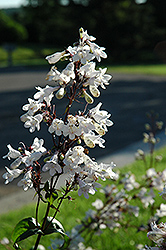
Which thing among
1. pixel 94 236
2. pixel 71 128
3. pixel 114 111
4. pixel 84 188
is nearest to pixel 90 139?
pixel 71 128

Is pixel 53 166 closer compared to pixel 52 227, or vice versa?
pixel 53 166

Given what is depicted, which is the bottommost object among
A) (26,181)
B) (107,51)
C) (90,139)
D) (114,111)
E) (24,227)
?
(24,227)

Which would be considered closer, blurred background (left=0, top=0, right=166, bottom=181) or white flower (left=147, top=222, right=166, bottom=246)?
white flower (left=147, top=222, right=166, bottom=246)

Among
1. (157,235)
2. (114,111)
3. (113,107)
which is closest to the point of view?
(157,235)

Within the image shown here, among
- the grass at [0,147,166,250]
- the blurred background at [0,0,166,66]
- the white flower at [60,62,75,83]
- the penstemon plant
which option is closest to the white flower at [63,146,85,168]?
A: the penstemon plant

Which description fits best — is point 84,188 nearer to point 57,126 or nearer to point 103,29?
point 57,126

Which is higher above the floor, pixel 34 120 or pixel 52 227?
pixel 34 120

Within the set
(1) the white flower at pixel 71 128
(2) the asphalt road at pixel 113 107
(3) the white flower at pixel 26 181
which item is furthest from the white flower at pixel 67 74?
(2) the asphalt road at pixel 113 107

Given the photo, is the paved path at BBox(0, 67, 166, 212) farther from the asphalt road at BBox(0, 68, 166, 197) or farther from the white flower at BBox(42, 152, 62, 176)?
the white flower at BBox(42, 152, 62, 176)
